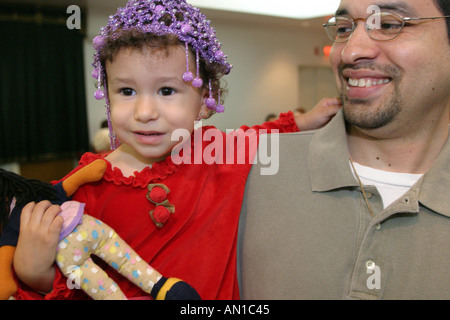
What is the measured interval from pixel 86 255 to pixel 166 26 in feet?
2.05

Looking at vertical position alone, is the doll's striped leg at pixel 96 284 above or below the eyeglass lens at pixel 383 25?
below

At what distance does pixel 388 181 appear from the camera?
3.98 feet

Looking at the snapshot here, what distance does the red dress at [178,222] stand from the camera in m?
1.09

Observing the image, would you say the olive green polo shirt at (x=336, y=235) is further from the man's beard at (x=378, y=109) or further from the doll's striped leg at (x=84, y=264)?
the doll's striped leg at (x=84, y=264)

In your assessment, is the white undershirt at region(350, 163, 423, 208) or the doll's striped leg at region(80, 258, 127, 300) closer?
the doll's striped leg at region(80, 258, 127, 300)

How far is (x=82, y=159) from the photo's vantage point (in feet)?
3.66

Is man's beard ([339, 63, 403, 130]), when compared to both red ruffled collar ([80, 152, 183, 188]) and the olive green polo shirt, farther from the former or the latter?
red ruffled collar ([80, 152, 183, 188])

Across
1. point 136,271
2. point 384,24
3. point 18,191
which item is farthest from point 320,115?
point 18,191

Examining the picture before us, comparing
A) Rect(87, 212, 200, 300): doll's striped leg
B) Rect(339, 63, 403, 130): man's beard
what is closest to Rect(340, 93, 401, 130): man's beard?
Rect(339, 63, 403, 130): man's beard

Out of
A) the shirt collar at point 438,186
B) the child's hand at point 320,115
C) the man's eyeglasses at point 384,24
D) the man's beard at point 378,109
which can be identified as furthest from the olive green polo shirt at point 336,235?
the man's eyeglasses at point 384,24

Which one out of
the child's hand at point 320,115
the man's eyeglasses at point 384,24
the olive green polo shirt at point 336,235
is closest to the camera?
the olive green polo shirt at point 336,235

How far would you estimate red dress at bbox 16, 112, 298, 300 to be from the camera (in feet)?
3.59

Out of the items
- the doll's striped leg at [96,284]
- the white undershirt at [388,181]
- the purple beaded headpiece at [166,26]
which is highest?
the purple beaded headpiece at [166,26]

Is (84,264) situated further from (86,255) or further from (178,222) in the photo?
(178,222)
